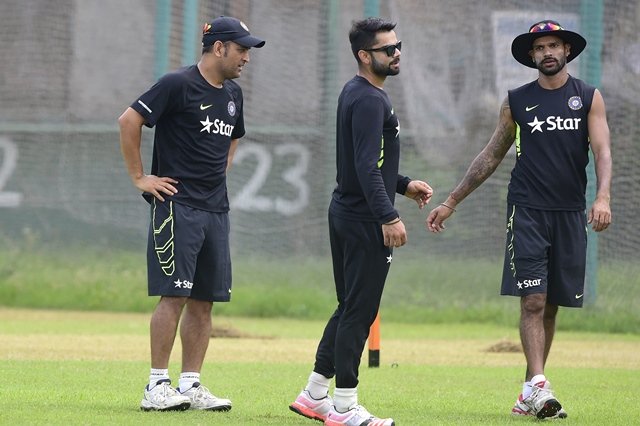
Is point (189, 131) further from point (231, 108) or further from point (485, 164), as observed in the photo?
point (485, 164)

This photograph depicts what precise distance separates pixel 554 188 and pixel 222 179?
2108 mm

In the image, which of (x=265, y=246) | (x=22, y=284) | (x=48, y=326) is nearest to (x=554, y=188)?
(x=48, y=326)

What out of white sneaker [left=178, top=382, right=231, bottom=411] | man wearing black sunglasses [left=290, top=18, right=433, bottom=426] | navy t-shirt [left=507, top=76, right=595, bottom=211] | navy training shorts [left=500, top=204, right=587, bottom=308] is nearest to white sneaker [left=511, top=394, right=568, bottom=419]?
navy training shorts [left=500, top=204, right=587, bottom=308]

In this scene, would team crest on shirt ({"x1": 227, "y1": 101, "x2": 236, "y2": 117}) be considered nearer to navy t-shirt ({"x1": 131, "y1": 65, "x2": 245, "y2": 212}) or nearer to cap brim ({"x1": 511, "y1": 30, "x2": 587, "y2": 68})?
navy t-shirt ({"x1": 131, "y1": 65, "x2": 245, "y2": 212})

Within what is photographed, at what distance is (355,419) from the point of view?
7.08 m

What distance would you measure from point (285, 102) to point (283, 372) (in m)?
8.38

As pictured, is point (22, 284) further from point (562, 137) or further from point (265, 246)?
point (562, 137)

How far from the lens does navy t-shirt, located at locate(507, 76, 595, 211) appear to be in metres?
8.36

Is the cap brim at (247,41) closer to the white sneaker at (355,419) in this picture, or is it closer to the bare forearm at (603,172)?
the bare forearm at (603,172)

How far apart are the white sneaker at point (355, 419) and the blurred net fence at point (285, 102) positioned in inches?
414

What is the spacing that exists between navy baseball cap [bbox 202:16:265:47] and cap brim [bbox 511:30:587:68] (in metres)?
1.71

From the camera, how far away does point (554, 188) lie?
8.35 m

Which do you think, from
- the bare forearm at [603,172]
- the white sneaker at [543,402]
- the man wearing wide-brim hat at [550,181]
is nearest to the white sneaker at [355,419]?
the white sneaker at [543,402]

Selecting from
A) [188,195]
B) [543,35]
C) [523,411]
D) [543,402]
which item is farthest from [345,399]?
[543,35]
